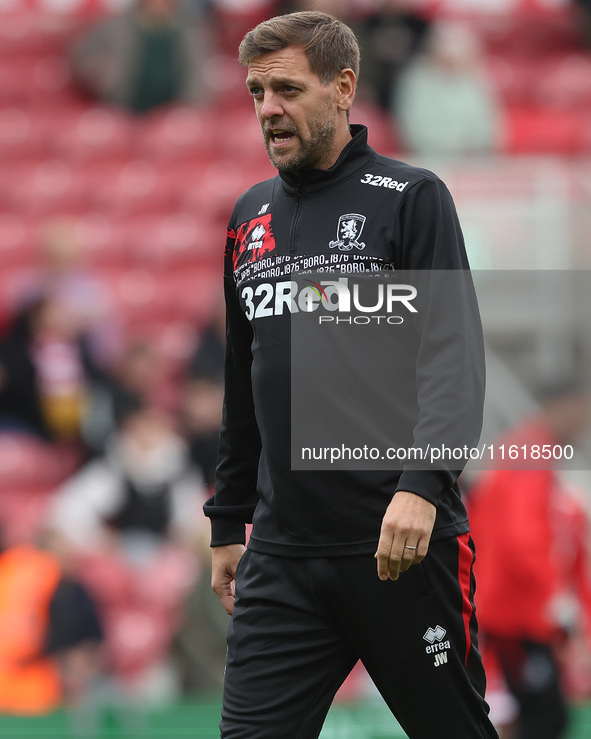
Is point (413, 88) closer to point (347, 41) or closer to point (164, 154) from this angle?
point (164, 154)

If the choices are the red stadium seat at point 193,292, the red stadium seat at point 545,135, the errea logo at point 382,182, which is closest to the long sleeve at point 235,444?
the errea logo at point 382,182

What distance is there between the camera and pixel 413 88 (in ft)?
35.2

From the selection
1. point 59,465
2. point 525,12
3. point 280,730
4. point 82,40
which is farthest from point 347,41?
point 525,12

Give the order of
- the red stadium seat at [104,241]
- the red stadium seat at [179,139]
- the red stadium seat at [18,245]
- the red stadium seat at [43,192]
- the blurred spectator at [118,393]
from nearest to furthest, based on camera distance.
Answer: the blurred spectator at [118,393], the red stadium seat at [104,241], the red stadium seat at [18,245], the red stadium seat at [43,192], the red stadium seat at [179,139]

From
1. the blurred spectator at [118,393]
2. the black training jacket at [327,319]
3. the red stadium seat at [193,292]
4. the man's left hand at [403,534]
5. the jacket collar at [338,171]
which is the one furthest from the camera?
the red stadium seat at [193,292]

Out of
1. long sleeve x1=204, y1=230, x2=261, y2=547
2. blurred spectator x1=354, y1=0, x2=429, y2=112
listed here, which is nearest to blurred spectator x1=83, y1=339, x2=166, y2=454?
blurred spectator x1=354, y1=0, x2=429, y2=112

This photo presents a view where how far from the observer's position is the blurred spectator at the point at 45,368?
339 inches

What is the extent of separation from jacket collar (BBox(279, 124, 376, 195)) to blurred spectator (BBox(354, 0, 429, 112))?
792 centimetres

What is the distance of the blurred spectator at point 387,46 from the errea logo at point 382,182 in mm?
8004

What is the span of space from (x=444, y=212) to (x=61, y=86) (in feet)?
31.8

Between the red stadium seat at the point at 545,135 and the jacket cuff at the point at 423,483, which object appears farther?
the red stadium seat at the point at 545,135

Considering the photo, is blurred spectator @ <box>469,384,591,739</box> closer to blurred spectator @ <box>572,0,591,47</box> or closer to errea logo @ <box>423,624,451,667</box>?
errea logo @ <box>423,624,451,667</box>

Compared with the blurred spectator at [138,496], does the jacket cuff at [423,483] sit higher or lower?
higher

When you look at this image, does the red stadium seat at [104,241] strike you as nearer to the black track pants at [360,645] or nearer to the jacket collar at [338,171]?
the jacket collar at [338,171]
